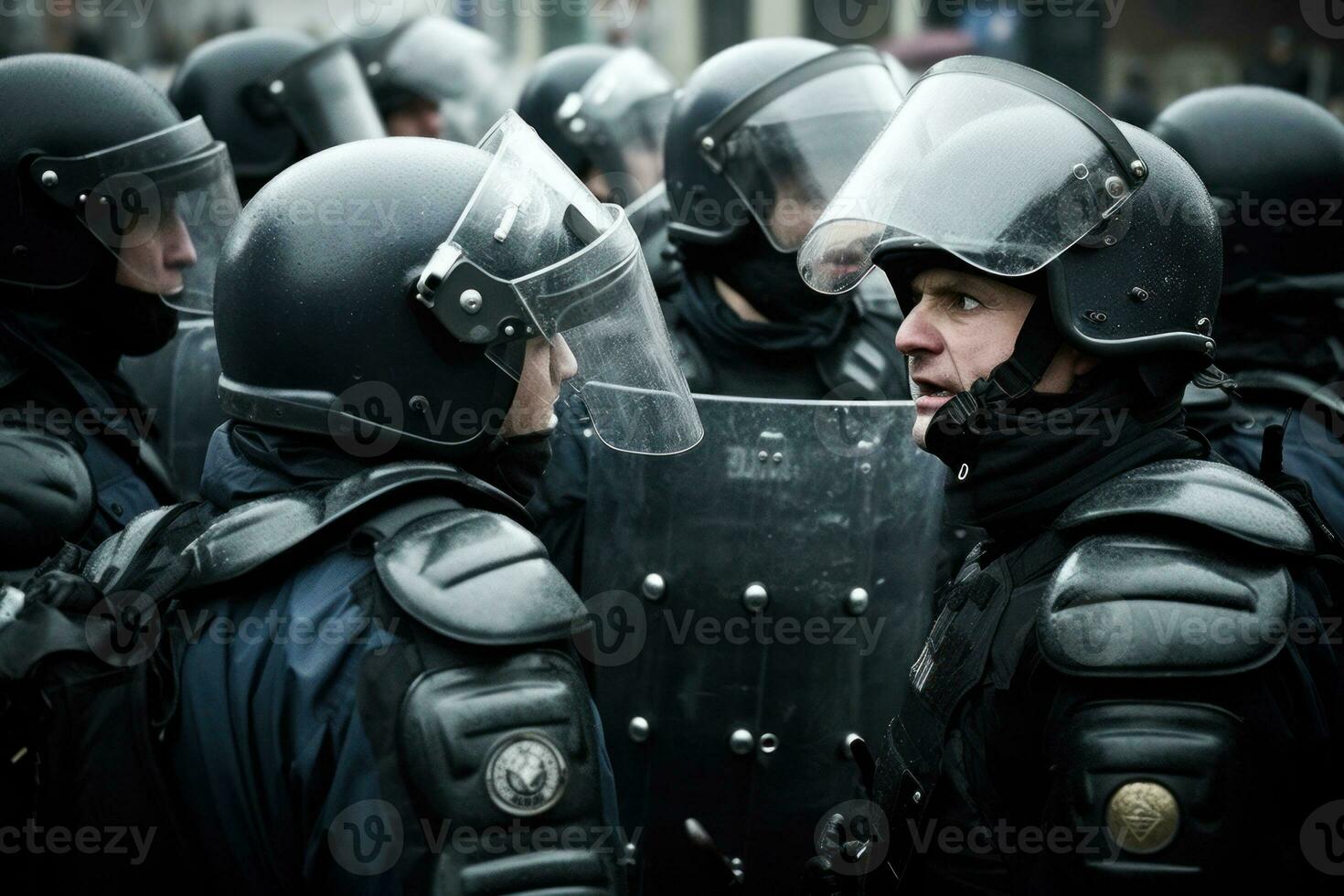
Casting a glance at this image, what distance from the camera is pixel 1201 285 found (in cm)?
237

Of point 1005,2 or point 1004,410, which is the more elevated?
point 1004,410

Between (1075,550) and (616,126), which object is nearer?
(1075,550)

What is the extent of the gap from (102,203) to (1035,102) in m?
2.20

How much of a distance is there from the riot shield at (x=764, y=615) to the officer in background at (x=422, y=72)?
4171mm

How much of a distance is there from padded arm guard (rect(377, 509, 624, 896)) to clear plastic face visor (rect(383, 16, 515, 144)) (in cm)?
526

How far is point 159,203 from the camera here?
11.3ft

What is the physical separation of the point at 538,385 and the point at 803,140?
6.31ft

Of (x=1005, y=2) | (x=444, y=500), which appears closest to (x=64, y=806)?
(x=444, y=500)

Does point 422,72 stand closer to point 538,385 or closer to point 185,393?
point 185,393

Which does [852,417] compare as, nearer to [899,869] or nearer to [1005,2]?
[899,869]

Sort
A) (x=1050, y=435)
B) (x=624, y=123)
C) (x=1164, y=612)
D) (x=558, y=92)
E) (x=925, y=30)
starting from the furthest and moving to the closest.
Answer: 1. (x=925, y=30)
2. (x=558, y=92)
3. (x=624, y=123)
4. (x=1050, y=435)
5. (x=1164, y=612)

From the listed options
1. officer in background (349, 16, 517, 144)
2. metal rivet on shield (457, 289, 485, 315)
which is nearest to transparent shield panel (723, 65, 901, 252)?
metal rivet on shield (457, 289, 485, 315)

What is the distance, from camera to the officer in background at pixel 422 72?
6734 millimetres

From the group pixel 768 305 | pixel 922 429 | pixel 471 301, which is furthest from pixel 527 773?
pixel 768 305
